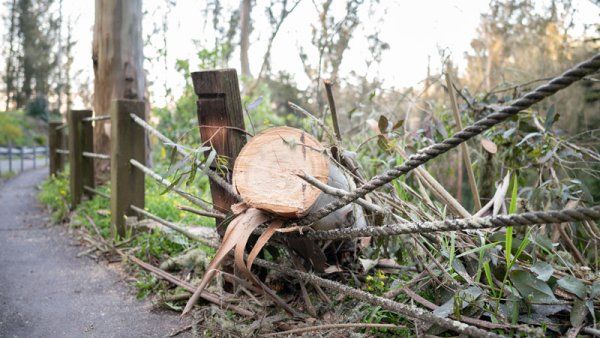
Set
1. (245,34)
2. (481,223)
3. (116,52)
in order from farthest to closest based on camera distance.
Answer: (245,34) < (116,52) < (481,223)

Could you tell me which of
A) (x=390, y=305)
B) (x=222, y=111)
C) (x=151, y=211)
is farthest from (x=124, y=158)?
(x=390, y=305)

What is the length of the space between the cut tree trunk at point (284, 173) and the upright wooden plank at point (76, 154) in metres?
3.75

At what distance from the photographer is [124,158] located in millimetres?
3791

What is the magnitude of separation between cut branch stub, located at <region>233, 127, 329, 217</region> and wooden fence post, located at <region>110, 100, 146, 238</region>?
2003mm

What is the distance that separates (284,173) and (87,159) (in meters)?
3.99

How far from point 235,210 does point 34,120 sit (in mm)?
27797

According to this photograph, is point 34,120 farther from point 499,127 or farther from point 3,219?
point 499,127

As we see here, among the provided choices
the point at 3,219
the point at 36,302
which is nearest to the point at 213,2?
the point at 3,219

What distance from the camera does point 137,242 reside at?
12.2 ft

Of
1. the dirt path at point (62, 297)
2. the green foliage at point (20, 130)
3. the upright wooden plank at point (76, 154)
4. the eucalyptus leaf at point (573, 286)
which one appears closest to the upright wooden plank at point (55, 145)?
the upright wooden plank at point (76, 154)

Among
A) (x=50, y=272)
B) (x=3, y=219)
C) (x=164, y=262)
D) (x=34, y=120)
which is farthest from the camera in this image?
(x=34, y=120)

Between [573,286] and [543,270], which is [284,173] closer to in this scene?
[543,270]

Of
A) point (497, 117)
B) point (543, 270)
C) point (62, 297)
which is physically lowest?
point (62, 297)

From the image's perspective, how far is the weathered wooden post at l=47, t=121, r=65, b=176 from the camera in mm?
7258
